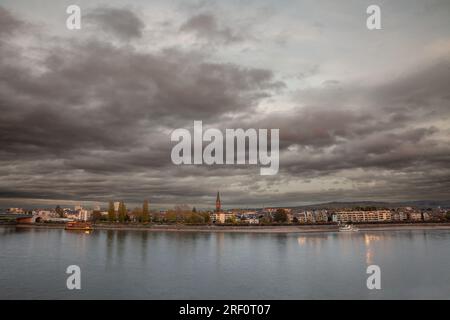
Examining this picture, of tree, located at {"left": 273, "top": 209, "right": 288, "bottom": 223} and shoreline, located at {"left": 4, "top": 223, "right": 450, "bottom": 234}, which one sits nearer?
shoreline, located at {"left": 4, "top": 223, "right": 450, "bottom": 234}

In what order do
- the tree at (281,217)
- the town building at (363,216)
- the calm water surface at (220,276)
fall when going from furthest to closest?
the town building at (363,216), the tree at (281,217), the calm water surface at (220,276)

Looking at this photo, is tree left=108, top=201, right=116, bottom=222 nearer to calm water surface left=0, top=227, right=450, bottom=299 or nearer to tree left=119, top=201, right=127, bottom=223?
tree left=119, top=201, right=127, bottom=223

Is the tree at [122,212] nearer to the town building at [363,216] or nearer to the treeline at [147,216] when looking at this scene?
the treeline at [147,216]

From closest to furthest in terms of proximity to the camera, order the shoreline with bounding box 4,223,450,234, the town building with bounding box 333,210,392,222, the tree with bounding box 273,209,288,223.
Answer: the shoreline with bounding box 4,223,450,234 → the tree with bounding box 273,209,288,223 → the town building with bounding box 333,210,392,222

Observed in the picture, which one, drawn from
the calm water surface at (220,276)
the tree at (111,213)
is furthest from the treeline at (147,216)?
the calm water surface at (220,276)

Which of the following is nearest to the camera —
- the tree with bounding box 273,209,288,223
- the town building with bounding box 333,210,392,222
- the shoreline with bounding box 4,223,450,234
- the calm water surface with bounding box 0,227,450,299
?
the calm water surface with bounding box 0,227,450,299

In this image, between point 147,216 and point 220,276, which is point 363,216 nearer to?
point 147,216

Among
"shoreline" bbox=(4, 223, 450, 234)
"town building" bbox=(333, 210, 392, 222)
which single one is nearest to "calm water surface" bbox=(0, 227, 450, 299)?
"shoreline" bbox=(4, 223, 450, 234)
